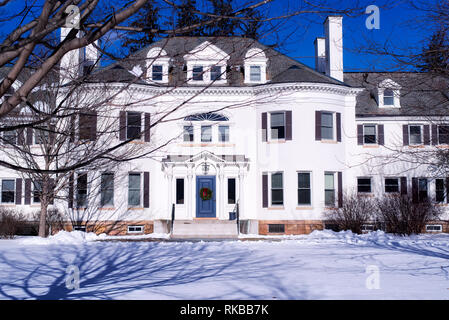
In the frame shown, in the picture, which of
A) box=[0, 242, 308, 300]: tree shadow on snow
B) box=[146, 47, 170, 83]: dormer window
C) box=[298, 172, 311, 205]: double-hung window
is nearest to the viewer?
box=[146, 47, 170, 83]: dormer window

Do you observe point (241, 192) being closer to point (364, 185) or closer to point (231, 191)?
point (231, 191)

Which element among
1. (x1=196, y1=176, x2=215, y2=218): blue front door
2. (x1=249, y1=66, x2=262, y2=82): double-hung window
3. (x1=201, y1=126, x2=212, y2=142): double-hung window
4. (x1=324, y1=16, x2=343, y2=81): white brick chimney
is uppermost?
(x1=324, y1=16, x2=343, y2=81): white brick chimney

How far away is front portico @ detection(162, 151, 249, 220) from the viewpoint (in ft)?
73.5

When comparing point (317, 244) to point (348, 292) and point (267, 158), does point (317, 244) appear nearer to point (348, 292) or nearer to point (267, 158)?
point (267, 158)

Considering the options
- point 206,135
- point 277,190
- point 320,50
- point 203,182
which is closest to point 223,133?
point 206,135

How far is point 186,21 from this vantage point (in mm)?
4699

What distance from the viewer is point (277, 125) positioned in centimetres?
2264

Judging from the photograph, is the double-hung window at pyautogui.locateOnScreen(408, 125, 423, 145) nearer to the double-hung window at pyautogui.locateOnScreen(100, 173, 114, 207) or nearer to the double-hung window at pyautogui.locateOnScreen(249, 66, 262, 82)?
the double-hung window at pyautogui.locateOnScreen(249, 66, 262, 82)

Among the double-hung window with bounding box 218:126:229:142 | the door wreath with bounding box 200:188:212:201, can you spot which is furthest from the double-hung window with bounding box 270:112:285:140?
the door wreath with bounding box 200:188:212:201

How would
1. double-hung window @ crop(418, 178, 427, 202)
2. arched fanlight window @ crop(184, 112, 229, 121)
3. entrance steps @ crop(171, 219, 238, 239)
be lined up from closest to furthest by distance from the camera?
entrance steps @ crop(171, 219, 238, 239) < arched fanlight window @ crop(184, 112, 229, 121) < double-hung window @ crop(418, 178, 427, 202)

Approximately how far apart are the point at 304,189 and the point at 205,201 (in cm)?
503

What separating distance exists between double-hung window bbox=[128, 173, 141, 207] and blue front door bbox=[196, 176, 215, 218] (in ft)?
9.83

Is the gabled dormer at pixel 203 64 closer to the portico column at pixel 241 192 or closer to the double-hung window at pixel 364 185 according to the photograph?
the portico column at pixel 241 192

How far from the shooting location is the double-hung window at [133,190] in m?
22.4
